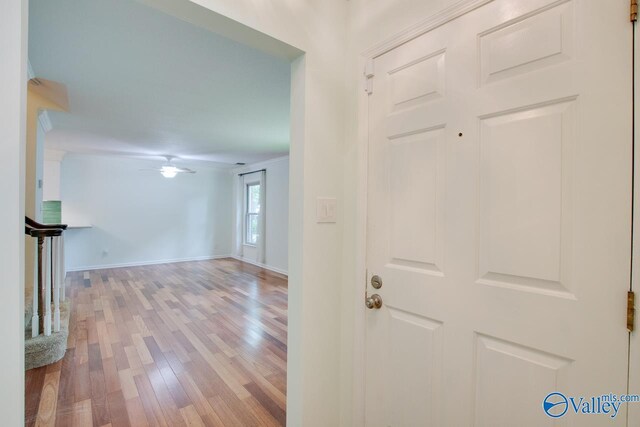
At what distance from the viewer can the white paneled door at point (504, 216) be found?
777 millimetres

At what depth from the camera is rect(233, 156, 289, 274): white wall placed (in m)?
5.89

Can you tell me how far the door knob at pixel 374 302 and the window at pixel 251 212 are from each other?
18.9ft

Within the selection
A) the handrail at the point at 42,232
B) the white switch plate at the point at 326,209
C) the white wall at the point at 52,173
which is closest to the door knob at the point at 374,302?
the white switch plate at the point at 326,209

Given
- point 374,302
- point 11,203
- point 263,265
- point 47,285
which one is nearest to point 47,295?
point 47,285

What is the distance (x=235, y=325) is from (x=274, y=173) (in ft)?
12.1

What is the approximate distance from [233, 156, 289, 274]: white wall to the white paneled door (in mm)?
4590

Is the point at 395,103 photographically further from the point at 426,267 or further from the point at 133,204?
the point at 133,204

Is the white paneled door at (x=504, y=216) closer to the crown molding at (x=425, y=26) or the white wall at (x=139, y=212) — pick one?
the crown molding at (x=425, y=26)

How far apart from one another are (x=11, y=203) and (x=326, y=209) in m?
1.10

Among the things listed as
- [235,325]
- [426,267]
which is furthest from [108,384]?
[426,267]

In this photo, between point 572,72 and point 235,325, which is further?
point 235,325

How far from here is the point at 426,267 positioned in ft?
3.81

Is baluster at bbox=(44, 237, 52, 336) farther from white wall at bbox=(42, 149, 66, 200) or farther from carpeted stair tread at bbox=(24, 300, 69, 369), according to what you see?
white wall at bbox=(42, 149, 66, 200)

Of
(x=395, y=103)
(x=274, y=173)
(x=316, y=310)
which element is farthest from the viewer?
(x=274, y=173)
